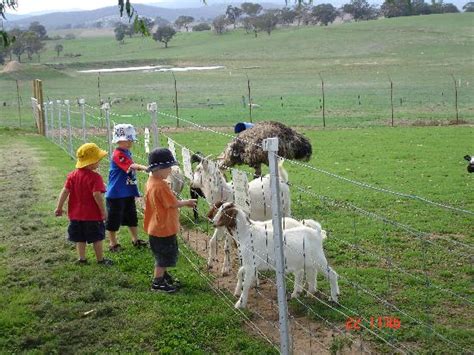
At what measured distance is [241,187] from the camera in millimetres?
6238

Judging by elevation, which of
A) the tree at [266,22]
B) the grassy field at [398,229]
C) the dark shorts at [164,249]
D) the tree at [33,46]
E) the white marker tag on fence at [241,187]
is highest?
the tree at [266,22]

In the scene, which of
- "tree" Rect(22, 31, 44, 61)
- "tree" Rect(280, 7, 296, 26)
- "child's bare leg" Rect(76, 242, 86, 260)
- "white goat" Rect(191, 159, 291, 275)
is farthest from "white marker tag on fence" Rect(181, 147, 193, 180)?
"tree" Rect(280, 7, 296, 26)

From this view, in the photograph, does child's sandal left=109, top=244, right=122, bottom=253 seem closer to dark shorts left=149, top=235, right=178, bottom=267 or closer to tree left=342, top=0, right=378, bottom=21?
dark shorts left=149, top=235, right=178, bottom=267

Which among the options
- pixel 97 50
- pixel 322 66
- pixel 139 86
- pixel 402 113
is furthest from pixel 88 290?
pixel 97 50

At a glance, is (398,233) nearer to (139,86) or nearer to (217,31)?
(139,86)

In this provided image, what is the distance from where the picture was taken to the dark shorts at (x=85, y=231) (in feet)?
26.3

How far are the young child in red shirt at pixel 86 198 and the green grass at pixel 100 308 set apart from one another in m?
0.43

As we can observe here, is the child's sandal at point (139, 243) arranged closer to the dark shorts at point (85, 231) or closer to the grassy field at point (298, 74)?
the dark shorts at point (85, 231)

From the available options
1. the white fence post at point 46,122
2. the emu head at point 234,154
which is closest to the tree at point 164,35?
the white fence post at point 46,122

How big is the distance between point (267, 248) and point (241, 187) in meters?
0.80

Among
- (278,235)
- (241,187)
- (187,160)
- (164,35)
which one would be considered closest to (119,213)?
(187,160)

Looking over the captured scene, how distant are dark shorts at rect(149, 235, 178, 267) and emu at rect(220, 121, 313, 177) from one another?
12.7 ft

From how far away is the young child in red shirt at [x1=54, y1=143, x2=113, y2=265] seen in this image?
794cm

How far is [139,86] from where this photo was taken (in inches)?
2178
